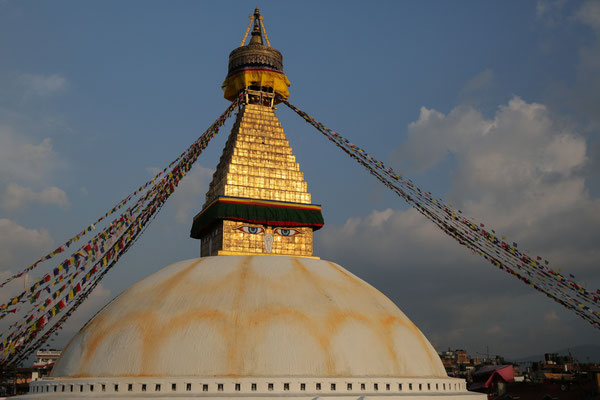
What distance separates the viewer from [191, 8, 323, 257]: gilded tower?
18.9m

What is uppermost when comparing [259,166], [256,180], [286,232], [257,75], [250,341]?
[257,75]

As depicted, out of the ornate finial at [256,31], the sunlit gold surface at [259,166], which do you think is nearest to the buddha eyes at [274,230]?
the sunlit gold surface at [259,166]

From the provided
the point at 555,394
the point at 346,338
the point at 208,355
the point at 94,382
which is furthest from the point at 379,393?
the point at 555,394

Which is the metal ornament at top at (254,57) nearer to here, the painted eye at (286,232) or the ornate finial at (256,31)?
the ornate finial at (256,31)

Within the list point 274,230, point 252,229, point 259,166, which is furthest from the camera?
point 259,166

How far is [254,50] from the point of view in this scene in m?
23.2

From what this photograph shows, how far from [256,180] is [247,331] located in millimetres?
7423

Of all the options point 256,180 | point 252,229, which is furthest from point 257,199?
point 252,229

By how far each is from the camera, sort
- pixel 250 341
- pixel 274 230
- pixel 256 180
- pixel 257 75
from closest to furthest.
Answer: pixel 250 341, pixel 274 230, pixel 256 180, pixel 257 75

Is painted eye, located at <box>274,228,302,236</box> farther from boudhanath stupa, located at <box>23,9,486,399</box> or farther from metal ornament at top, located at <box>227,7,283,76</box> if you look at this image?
metal ornament at top, located at <box>227,7,283,76</box>

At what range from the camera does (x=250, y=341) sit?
43.4 feet

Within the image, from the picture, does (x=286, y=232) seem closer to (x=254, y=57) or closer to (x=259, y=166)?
(x=259, y=166)

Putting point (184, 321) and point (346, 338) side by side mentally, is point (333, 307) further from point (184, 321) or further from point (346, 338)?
point (184, 321)

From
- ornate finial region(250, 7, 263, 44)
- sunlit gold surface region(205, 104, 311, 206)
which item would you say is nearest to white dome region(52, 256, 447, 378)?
sunlit gold surface region(205, 104, 311, 206)
